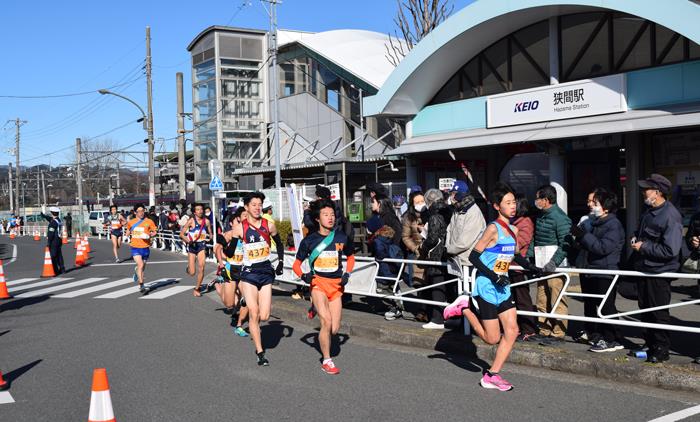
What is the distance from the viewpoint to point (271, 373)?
7746mm

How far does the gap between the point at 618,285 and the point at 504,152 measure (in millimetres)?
11624

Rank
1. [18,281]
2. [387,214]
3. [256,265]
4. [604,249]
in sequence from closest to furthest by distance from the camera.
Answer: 1. [604,249]
2. [256,265]
3. [387,214]
4. [18,281]

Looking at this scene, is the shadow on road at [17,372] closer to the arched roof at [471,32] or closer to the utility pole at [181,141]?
the arched roof at [471,32]

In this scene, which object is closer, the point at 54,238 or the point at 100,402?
the point at 100,402

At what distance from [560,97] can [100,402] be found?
12.2 m

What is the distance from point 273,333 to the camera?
408 inches

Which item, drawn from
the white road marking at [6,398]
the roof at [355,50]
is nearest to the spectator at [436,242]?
the white road marking at [6,398]

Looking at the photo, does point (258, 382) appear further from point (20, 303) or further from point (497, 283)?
point (20, 303)

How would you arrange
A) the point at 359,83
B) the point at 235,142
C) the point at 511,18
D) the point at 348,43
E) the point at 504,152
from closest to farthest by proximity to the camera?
the point at 511,18 → the point at 504,152 → the point at 359,83 → the point at 348,43 → the point at 235,142

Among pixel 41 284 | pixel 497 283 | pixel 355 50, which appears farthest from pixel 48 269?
pixel 355 50

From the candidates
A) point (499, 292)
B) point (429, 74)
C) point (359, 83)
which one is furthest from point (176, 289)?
point (359, 83)

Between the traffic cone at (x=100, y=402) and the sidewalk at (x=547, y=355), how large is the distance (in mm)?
4808

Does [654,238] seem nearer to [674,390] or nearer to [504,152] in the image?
[674,390]

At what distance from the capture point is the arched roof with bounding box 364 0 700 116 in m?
12.0
